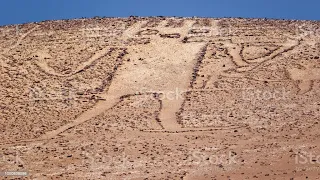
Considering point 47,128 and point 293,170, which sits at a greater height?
point 47,128

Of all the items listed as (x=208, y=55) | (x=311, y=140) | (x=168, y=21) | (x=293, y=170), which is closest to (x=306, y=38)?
(x=208, y=55)

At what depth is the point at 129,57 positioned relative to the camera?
25688mm

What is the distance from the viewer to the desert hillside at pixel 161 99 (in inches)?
581

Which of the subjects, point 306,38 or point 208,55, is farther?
point 306,38

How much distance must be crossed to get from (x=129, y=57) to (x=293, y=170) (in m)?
13.5

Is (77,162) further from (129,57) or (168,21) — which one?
(168,21)

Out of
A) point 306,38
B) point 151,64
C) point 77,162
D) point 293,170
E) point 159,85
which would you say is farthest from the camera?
point 306,38

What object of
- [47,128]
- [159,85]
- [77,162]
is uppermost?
[159,85]

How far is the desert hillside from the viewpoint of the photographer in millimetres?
14750

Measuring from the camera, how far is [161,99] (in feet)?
69.2

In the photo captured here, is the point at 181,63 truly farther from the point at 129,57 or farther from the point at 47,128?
the point at 47,128

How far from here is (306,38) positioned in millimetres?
27219

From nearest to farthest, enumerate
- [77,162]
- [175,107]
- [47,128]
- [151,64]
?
[77,162] < [47,128] < [175,107] < [151,64]

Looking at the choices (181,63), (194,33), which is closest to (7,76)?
(181,63)
